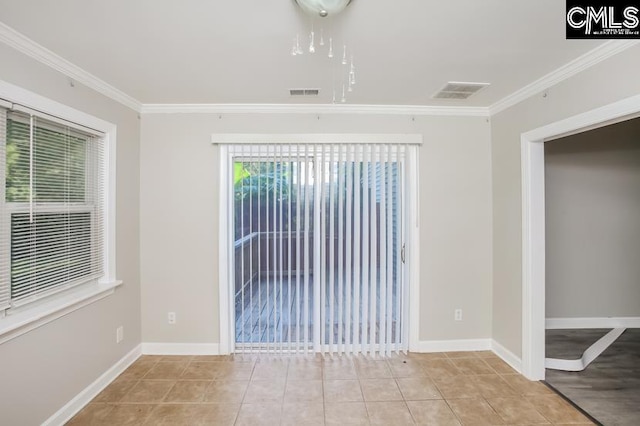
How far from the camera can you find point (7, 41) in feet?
5.57

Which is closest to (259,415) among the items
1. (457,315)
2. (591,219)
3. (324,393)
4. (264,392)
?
(264,392)

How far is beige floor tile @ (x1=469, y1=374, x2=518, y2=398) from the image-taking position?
7.61 feet

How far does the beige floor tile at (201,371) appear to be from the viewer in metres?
2.55

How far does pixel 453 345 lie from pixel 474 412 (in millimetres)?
943

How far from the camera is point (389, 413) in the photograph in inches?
82.7

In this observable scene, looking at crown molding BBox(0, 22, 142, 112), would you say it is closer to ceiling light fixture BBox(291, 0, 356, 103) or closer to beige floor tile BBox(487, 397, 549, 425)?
ceiling light fixture BBox(291, 0, 356, 103)

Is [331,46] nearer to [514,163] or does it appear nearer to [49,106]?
[49,106]

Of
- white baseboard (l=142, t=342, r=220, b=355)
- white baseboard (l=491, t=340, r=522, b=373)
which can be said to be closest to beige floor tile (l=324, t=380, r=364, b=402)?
white baseboard (l=142, t=342, r=220, b=355)

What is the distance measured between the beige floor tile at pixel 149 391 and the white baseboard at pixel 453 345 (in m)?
2.30

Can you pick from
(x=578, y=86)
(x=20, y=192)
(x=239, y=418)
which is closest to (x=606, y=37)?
(x=578, y=86)

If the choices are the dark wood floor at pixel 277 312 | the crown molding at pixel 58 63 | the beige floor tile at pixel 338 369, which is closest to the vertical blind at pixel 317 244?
the dark wood floor at pixel 277 312

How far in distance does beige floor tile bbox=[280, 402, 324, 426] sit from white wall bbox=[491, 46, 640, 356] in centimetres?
187

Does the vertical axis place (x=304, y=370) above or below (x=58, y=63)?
below

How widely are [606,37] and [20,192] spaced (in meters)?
3.62
